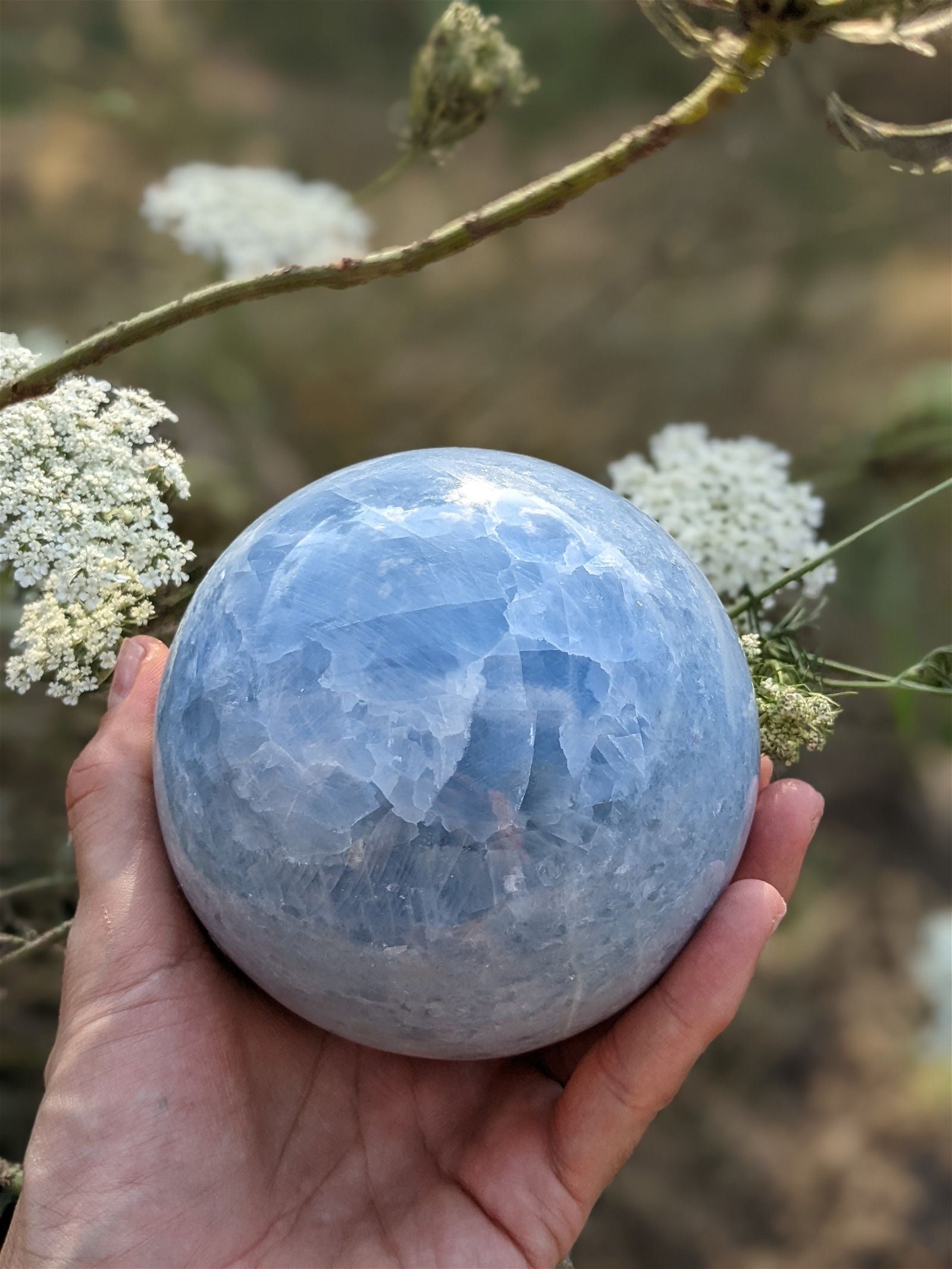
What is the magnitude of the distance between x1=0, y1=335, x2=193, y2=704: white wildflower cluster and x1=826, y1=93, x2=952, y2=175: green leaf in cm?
55

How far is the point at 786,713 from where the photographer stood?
833mm

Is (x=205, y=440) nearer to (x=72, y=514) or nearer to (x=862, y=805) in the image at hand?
(x=72, y=514)

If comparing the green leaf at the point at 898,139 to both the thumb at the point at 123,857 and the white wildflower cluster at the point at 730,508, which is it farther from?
the thumb at the point at 123,857

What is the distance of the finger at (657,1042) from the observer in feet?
2.50

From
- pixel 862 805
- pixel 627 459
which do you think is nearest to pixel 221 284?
pixel 627 459

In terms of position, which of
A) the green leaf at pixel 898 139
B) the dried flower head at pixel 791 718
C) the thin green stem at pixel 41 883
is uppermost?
the green leaf at pixel 898 139

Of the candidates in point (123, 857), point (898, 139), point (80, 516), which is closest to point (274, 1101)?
point (123, 857)

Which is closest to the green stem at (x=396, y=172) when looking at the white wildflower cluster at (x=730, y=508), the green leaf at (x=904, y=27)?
the white wildflower cluster at (x=730, y=508)

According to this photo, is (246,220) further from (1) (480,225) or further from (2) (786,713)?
(2) (786,713)

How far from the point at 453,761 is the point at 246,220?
0.86 metres

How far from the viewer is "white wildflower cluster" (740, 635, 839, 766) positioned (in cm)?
82

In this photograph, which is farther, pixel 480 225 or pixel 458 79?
pixel 458 79

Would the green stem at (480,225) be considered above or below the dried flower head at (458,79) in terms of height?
below

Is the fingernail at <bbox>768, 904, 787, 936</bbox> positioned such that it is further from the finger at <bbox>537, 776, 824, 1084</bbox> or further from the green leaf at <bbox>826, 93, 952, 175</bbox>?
the green leaf at <bbox>826, 93, 952, 175</bbox>
